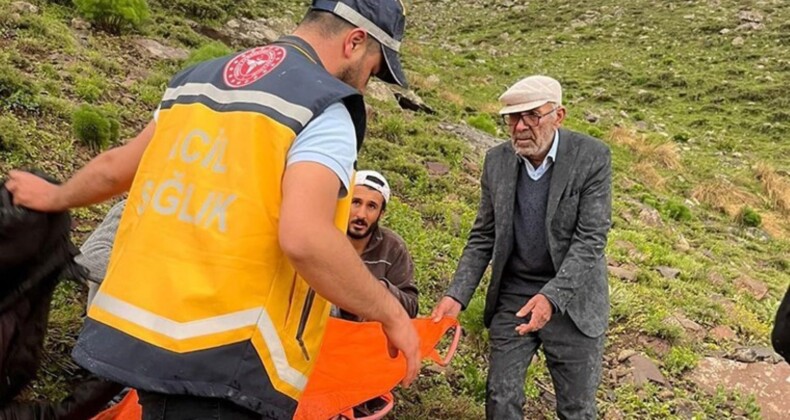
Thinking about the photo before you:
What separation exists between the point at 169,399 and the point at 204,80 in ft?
2.68

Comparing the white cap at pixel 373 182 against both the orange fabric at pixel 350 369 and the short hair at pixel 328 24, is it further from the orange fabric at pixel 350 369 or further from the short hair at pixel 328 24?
the short hair at pixel 328 24

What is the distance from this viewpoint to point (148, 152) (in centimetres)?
192

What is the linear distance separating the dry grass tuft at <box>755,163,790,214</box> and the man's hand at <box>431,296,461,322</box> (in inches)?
445

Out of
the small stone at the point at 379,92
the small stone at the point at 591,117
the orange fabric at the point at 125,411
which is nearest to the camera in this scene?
the orange fabric at the point at 125,411

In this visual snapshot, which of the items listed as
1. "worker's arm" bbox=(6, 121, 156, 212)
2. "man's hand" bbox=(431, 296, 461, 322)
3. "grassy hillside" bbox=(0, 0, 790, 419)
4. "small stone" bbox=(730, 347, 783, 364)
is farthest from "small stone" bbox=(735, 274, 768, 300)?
"worker's arm" bbox=(6, 121, 156, 212)

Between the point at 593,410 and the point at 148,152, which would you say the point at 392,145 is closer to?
the point at 593,410

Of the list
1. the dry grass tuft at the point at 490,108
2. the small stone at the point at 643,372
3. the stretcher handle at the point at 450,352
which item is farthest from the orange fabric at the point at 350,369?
the dry grass tuft at the point at 490,108

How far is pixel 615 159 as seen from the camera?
544 inches

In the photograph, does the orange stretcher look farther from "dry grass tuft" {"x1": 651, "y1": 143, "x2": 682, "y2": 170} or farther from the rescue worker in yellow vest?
"dry grass tuft" {"x1": 651, "y1": 143, "x2": 682, "y2": 170}

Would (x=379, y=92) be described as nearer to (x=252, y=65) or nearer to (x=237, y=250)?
(x=252, y=65)

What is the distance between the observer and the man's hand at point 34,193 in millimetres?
2292

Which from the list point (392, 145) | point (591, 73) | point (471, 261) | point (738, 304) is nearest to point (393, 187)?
point (392, 145)

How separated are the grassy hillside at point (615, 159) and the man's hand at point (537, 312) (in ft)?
4.46

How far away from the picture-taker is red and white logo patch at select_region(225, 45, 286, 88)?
72.4 inches
